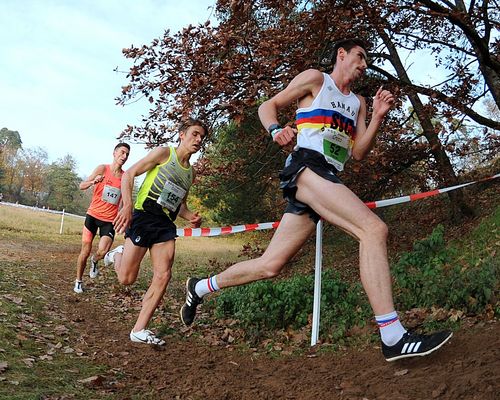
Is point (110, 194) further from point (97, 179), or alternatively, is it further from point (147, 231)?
point (147, 231)

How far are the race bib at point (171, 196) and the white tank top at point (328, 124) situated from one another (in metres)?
1.86

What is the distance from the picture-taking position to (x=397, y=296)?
5523 mm

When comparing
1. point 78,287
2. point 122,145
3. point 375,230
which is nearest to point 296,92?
point 375,230

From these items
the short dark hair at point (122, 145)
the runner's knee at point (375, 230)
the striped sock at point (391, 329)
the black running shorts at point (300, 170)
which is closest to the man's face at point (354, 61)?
the black running shorts at point (300, 170)

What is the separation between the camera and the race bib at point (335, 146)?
3.54 meters

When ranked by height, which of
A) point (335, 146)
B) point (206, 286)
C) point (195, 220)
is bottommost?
point (206, 286)

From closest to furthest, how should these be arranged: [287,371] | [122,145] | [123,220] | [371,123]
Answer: [371,123] → [287,371] → [123,220] → [122,145]

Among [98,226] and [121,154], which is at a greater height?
[121,154]

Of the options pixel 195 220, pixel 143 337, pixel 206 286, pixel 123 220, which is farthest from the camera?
pixel 195 220

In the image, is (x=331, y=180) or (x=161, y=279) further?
(x=161, y=279)

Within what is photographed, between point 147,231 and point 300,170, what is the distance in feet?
7.12

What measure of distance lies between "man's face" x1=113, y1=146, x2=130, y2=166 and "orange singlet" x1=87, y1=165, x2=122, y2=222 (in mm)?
271

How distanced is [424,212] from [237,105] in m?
5.88

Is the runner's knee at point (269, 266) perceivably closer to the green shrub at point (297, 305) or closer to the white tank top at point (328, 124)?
the white tank top at point (328, 124)
